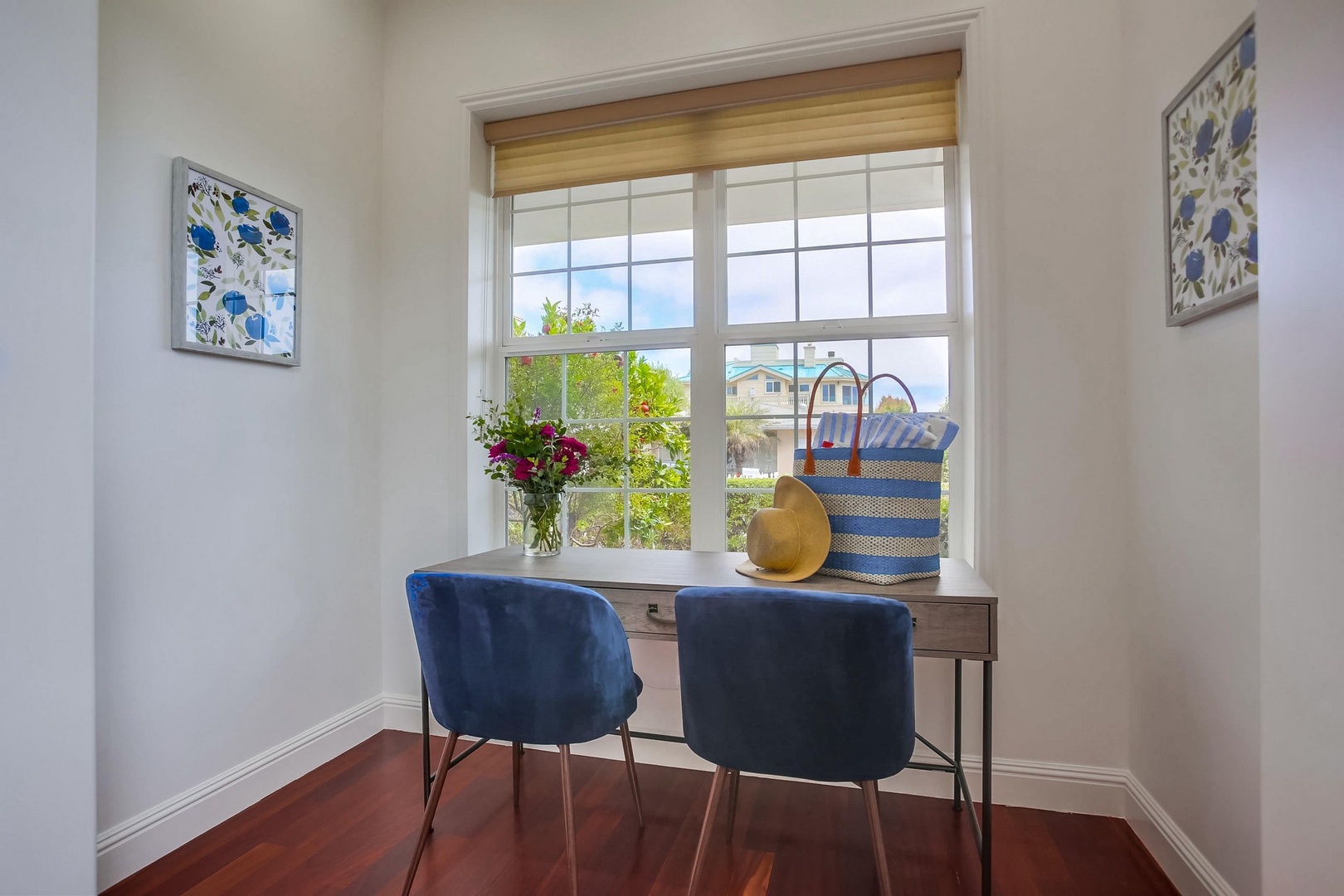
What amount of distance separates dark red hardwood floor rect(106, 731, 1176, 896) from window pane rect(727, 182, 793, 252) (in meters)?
1.88

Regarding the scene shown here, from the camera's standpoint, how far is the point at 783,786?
203cm

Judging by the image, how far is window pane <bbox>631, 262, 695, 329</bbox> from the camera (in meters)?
2.42

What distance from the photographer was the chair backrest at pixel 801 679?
114cm

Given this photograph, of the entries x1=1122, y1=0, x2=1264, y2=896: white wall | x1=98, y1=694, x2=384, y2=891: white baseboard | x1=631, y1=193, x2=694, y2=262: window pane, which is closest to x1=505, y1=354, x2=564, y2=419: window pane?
x1=631, y1=193, x2=694, y2=262: window pane

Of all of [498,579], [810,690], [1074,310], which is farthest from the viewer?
[1074,310]

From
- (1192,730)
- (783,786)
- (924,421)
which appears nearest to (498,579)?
(924,421)

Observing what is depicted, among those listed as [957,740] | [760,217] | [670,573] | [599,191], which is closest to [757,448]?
[670,573]

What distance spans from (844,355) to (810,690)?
1.38m

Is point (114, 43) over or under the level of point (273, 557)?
over

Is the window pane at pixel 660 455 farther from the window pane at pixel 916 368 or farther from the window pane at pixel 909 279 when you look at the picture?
the window pane at pixel 909 279

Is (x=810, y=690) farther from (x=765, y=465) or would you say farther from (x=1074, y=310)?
(x=1074, y=310)

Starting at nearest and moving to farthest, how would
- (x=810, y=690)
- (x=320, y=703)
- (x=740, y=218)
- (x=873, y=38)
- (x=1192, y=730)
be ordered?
(x=810, y=690), (x=1192, y=730), (x=873, y=38), (x=320, y=703), (x=740, y=218)

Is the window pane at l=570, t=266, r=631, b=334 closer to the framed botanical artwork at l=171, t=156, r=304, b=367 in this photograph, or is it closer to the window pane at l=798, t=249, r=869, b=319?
the window pane at l=798, t=249, r=869, b=319

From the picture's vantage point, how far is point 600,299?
2525mm
